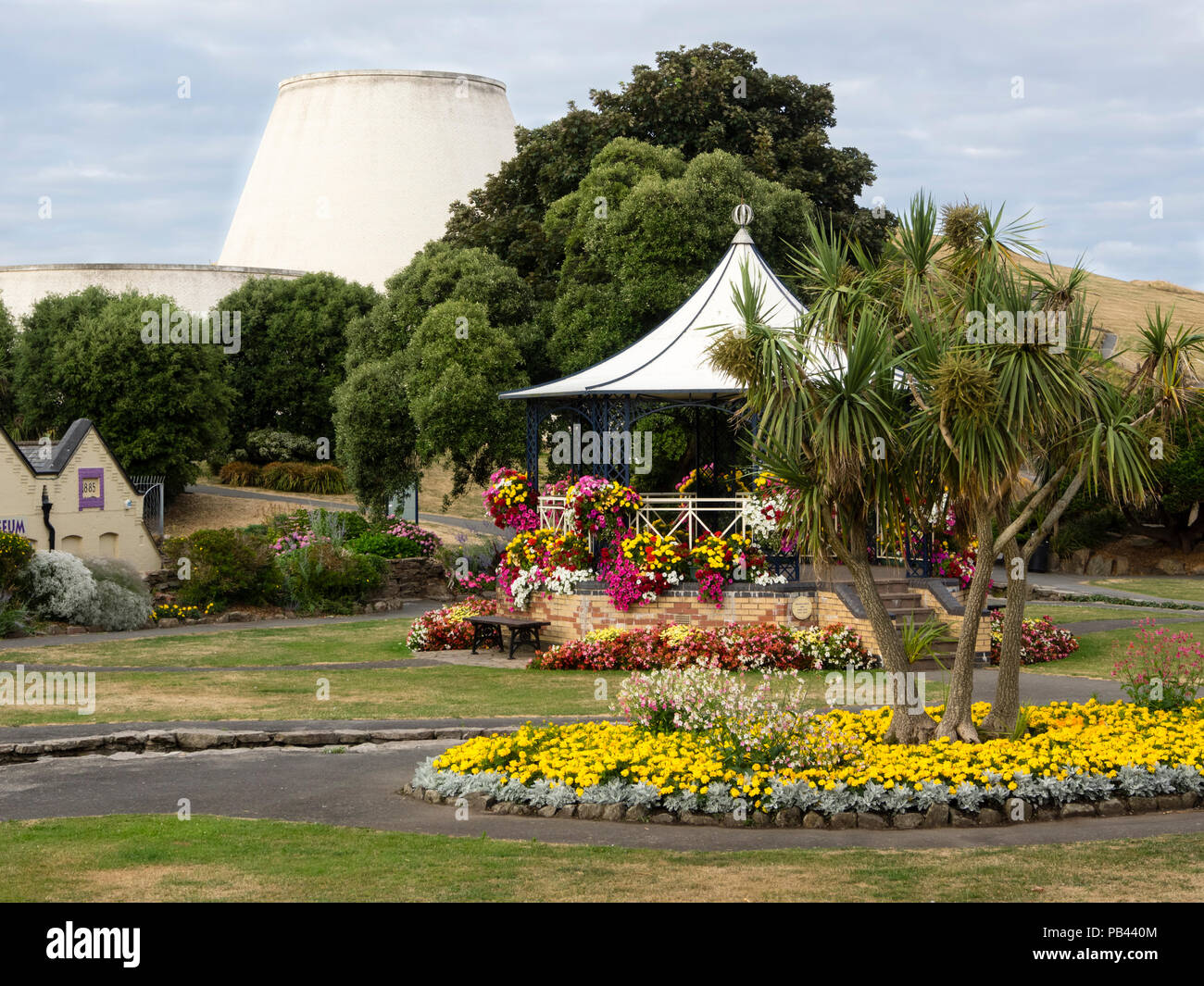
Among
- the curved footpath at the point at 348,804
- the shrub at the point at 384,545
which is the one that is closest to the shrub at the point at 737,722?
the curved footpath at the point at 348,804

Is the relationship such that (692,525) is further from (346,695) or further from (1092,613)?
(1092,613)

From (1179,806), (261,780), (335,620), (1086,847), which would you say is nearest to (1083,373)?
(1179,806)

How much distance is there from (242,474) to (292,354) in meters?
5.31

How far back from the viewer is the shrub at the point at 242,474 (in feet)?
152

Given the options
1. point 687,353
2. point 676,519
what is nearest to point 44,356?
point 687,353

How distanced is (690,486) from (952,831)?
703 inches

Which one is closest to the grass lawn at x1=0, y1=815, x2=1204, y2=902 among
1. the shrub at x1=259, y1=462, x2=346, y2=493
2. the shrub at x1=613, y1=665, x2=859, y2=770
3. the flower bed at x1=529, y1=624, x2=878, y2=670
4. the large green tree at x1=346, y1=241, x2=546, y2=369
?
the shrub at x1=613, y1=665, x2=859, y2=770

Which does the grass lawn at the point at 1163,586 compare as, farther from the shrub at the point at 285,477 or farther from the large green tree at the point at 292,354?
the large green tree at the point at 292,354

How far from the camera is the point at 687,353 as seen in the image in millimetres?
21766

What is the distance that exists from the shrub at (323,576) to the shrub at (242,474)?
1815cm

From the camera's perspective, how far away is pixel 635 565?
20328 mm

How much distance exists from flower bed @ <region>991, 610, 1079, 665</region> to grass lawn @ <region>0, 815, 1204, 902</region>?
10885 millimetres

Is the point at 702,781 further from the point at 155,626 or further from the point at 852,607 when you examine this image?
the point at 155,626

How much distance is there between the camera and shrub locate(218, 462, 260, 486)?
152 feet
